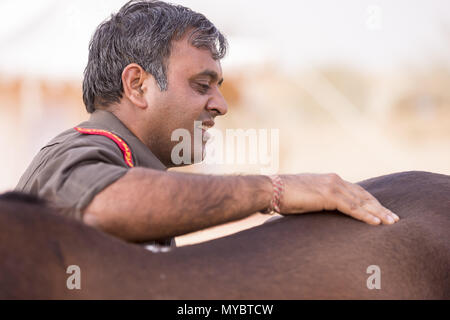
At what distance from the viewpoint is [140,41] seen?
2.26 m

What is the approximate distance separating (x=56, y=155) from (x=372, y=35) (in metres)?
9.29

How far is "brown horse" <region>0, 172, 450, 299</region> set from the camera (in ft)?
3.68

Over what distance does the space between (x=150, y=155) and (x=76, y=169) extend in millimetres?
588

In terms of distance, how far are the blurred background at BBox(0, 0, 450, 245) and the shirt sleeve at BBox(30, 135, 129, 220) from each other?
6.95m

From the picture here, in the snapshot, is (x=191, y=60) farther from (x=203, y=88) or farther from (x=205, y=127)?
(x=205, y=127)

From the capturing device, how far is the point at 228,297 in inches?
48.5

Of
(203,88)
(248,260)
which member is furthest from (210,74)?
(248,260)

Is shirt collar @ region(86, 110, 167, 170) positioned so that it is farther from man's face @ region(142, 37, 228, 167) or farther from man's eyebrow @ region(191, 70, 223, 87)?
man's eyebrow @ region(191, 70, 223, 87)

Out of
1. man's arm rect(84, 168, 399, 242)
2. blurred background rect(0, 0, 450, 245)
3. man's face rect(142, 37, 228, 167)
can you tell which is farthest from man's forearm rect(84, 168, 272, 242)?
blurred background rect(0, 0, 450, 245)

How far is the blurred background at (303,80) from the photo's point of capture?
923cm

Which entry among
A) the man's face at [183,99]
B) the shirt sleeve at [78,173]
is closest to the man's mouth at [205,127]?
the man's face at [183,99]

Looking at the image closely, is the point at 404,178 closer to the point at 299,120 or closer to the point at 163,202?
the point at 163,202

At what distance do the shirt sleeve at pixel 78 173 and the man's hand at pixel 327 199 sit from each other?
1.50 feet
